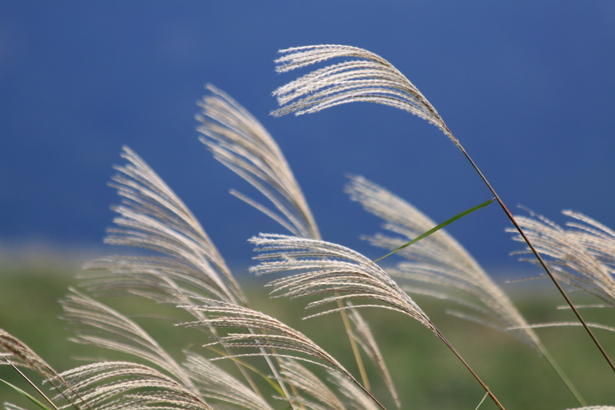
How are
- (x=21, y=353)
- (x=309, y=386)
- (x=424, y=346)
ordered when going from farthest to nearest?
(x=424, y=346), (x=309, y=386), (x=21, y=353)

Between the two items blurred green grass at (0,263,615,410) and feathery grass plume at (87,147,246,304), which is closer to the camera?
feathery grass plume at (87,147,246,304)

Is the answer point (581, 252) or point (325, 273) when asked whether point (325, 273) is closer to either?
point (325, 273)

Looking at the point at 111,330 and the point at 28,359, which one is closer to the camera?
the point at 28,359

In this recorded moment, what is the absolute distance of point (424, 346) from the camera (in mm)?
6770

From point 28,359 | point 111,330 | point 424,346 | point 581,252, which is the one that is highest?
point 424,346

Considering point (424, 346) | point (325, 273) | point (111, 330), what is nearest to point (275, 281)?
point (325, 273)

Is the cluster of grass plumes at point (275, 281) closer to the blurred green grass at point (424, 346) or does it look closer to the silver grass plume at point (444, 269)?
the silver grass plume at point (444, 269)

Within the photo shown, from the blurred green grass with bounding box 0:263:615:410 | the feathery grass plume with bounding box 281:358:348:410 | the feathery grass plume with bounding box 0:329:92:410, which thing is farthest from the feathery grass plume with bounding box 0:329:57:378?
the blurred green grass with bounding box 0:263:615:410

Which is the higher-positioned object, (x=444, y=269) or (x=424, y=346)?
(x=424, y=346)

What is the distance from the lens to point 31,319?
5.76 metres

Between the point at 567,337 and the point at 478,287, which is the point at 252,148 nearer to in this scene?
the point at 478,287

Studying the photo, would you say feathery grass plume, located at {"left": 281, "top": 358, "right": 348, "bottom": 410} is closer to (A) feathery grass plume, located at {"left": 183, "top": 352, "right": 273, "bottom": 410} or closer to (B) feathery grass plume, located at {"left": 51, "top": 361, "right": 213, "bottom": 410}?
(A) feathery grass plume, located at {"left": 183, "top": 352, "right": 273, "bottom": 410}

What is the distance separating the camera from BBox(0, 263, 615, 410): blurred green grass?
5.50m

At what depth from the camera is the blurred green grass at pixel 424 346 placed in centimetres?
550
